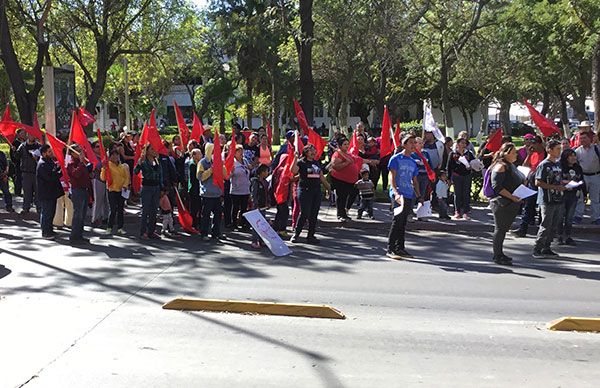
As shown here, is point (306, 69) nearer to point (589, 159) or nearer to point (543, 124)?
point (543, 124)

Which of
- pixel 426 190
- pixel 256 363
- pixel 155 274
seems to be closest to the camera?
pixel 256 363

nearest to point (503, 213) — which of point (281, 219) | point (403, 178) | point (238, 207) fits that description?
point (403, 178)

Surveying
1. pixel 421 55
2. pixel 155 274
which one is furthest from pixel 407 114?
pixel 155 274

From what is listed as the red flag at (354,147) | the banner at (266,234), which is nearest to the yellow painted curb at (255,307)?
the banner at (266,234)

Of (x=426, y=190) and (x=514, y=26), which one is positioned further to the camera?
(x=514, y=26)

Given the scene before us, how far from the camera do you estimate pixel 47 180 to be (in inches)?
465

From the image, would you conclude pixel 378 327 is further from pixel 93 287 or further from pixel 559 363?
pixel 93 287

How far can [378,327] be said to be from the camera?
678cm

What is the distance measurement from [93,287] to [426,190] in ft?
24.6

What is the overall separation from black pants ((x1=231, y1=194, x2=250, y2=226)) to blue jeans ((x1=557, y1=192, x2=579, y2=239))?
5.59 meters

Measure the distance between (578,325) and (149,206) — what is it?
7621mm

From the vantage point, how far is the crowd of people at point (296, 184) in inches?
402

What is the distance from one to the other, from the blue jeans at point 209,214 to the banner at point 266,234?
1.10 meters

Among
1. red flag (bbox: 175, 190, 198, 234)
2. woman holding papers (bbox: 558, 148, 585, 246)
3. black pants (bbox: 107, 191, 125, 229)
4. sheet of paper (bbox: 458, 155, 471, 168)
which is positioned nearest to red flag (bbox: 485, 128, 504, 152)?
sheet of paper (bbox: 458, 155, 471, 168)
